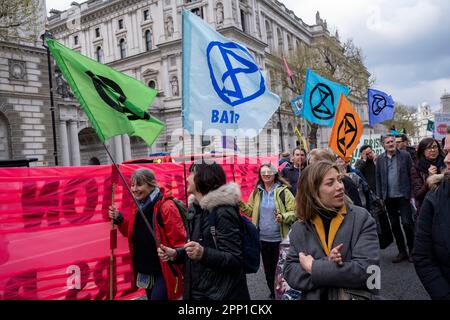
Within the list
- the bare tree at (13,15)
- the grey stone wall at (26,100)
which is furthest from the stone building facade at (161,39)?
the bare tree at (13,15)

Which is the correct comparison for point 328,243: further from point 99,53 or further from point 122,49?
point 99,53

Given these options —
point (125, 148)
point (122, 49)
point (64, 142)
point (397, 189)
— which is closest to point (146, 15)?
point (122, 49)

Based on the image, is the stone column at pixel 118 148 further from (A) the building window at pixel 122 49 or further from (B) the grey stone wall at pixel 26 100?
(A) the building window at pixel 122 49

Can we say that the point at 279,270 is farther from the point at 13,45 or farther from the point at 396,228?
the point at 13,45

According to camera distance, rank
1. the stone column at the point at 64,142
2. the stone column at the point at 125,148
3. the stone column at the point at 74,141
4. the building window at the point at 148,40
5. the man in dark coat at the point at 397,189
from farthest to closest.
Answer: the building window at the point at 148,40
the stone column at the point at 125,148
the stone column at the point at 74,141
the stone column at the point at 64,142
the man in dark coat at the point at 397,189

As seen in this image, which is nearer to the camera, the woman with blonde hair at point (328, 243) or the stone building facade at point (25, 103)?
the woman with blonde hair at point (328, 243)

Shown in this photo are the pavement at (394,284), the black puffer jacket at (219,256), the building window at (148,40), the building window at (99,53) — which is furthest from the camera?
the building window at (99,53)

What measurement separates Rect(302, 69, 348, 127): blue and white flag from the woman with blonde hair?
4.43m

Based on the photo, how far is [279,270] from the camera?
3180mm

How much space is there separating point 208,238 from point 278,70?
40017mm

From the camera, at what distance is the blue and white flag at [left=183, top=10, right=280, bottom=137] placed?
3891 mm

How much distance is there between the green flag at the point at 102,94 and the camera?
10.4 feet

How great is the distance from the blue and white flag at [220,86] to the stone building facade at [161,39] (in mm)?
32975
